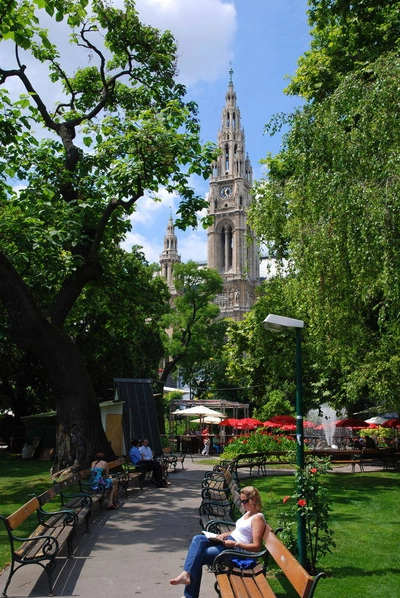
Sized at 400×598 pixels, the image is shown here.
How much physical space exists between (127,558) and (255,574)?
2.37 meters

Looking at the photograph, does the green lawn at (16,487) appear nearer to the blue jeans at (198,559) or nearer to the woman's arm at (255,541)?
the blue jeans at (198,559)

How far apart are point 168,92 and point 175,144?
4.39m

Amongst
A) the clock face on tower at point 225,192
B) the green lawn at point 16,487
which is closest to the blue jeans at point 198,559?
the green lawn at point 16,487

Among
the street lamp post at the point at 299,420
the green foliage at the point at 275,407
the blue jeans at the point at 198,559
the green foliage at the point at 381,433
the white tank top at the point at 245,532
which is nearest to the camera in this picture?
the blue jeans at the point at 198,559

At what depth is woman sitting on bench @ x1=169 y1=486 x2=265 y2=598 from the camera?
18.1 feet

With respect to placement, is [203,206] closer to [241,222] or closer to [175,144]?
[175,144]

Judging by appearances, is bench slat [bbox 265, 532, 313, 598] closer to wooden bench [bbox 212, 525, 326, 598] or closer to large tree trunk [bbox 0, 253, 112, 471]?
wooden bench [bbox 212, 525, 326, 598]

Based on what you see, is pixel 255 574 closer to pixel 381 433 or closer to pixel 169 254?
pixel 381 433

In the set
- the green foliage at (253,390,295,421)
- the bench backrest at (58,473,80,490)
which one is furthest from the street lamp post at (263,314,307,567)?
the green foliage at (253,390,295,421)

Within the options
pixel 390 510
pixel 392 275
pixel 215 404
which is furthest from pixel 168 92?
pixel 215 404

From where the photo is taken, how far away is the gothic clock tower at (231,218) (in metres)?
103

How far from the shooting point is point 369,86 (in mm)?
10781

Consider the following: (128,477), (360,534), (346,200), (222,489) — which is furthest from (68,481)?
(346,200)

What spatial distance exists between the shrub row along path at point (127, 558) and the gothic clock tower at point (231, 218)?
296 ft
